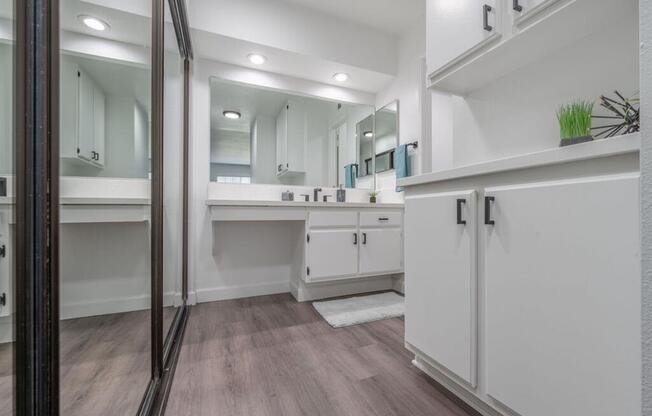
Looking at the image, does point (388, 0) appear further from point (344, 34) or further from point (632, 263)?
point (632, 263)

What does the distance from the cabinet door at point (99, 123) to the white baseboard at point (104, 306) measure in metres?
0.40

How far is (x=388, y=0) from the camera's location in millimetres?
2193

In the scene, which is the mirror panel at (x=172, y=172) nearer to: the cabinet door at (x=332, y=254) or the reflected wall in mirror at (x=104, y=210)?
the reflected wall in mirror at (x=104, y=210)

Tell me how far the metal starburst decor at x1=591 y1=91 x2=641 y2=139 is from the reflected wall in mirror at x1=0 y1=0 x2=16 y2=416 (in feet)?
5.03

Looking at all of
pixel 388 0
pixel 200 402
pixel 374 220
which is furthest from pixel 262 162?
pixel 200 402

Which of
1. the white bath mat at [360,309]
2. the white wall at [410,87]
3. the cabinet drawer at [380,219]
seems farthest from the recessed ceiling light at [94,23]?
the white wall at [410,87]

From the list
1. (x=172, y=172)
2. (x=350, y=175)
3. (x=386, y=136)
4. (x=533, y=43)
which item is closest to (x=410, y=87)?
(x=386, y=136)

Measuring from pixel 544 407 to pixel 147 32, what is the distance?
75.5 inches

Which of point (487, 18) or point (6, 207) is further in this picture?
point (487, 18)

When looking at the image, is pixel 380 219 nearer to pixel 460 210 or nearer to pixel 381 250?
pixel 381 250

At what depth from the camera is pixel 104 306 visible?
79cm

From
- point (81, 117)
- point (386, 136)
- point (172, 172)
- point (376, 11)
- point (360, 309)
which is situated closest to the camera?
point (81, 117)

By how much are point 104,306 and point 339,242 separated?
1634 mm

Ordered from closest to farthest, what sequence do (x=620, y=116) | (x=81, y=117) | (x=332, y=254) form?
(x=81, y=117) → (x=620, y=116) → (x=332, y=254)
